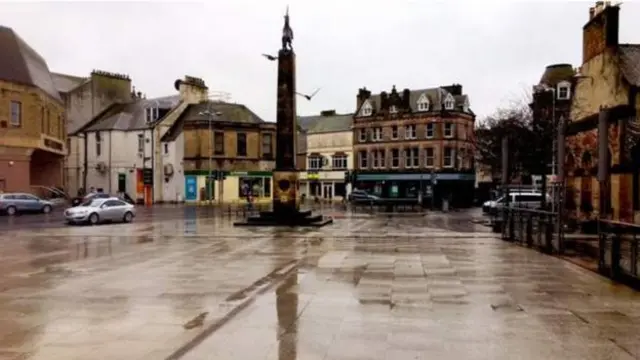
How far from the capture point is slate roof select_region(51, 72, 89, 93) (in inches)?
2667

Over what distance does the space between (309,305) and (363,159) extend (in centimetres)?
5847

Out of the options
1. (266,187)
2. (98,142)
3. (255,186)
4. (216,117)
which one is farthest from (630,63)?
(98,142)

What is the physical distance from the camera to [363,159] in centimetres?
6775

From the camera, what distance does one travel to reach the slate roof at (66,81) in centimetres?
6773

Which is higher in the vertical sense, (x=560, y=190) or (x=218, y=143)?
(x=218, y=143)

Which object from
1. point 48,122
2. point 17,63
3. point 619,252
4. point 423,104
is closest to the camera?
point 619,252

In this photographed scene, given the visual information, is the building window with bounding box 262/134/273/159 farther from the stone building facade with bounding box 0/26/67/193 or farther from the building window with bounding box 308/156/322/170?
the stone building facade with bounding box 0/26/67/193

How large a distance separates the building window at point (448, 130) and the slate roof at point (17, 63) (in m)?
37.6

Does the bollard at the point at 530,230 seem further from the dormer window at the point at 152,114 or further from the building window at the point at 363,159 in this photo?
the dormer window at the point at 152,114

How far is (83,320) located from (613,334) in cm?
725

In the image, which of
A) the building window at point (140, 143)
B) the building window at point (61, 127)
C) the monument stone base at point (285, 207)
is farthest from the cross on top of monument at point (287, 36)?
the building window at point (140, 143)

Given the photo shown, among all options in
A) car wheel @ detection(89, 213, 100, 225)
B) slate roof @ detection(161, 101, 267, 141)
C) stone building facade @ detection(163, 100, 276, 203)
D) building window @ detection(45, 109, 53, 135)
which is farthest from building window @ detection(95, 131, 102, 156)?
car wheel @ detection(89, 213, 100, 225)

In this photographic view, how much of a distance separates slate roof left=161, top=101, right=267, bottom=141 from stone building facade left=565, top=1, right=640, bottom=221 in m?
38.3

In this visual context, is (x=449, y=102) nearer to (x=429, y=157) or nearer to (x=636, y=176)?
(x=429, y=157)
